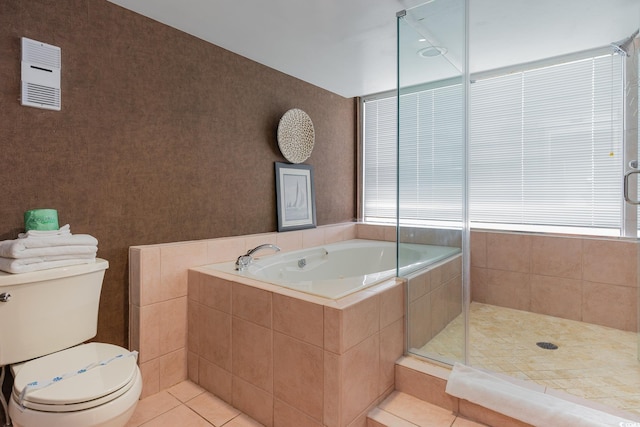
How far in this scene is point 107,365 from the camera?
4.66ft

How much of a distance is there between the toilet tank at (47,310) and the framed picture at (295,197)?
1.52m

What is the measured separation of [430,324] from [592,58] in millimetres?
2477

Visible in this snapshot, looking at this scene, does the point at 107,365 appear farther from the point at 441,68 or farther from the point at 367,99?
the point at 367,99

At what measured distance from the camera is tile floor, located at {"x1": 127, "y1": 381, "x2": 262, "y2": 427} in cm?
171

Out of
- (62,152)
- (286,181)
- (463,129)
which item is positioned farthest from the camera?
(286,181)

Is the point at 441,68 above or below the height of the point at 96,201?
above

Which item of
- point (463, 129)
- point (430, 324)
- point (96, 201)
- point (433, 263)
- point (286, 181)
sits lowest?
point (430, 324)

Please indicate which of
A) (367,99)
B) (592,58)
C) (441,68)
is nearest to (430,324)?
(441,68)

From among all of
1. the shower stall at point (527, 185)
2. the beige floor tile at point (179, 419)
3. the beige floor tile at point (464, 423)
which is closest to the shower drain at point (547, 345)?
the shower stall at point (527, 185)

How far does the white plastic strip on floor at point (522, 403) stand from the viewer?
52.1 inches

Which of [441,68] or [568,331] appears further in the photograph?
[568,331]

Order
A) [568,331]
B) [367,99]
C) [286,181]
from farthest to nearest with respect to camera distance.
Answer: [367,99] → [286,181] → [568,331]

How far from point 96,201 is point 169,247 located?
46 cm

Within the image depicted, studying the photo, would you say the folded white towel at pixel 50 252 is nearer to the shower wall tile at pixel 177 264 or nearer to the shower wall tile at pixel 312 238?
the shower wall tile at pixel 177 264
